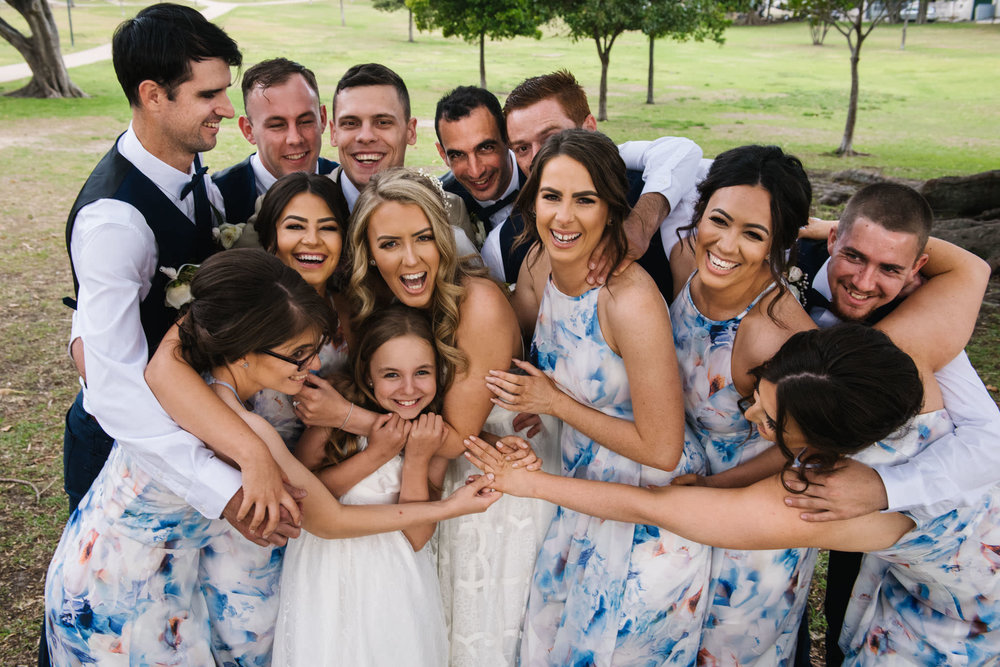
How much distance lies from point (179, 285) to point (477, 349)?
122 centimetres

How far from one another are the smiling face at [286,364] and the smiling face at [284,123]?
1.94 meters

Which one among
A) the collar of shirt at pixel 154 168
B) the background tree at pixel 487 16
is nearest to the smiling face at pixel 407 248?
the collar of shirt at pixel 154 168

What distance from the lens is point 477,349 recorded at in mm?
3195

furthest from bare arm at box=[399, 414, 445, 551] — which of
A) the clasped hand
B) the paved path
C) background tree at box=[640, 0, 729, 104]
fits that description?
the paved path

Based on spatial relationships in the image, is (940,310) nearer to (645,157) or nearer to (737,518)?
(737,518)

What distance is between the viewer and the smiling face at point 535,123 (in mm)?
4184

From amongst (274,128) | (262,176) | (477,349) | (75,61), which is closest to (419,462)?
(477,349)

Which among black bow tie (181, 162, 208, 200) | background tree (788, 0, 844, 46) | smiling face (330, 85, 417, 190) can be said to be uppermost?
background tree (788, 0, 844, 46)

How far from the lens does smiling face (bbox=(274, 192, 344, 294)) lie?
3.36m

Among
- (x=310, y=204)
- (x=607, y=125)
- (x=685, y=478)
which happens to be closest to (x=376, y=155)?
(x=310, y=204)

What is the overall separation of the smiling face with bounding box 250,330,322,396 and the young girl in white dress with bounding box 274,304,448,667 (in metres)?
0.36

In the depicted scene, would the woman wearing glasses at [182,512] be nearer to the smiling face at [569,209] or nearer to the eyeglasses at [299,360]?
the eyeglasses at [299,360]

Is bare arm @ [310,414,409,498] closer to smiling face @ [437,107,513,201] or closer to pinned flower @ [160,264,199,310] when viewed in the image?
pinned flower @ [160,264,199,310]

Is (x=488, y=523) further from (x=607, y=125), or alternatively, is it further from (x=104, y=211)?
(x=607, y=125)
